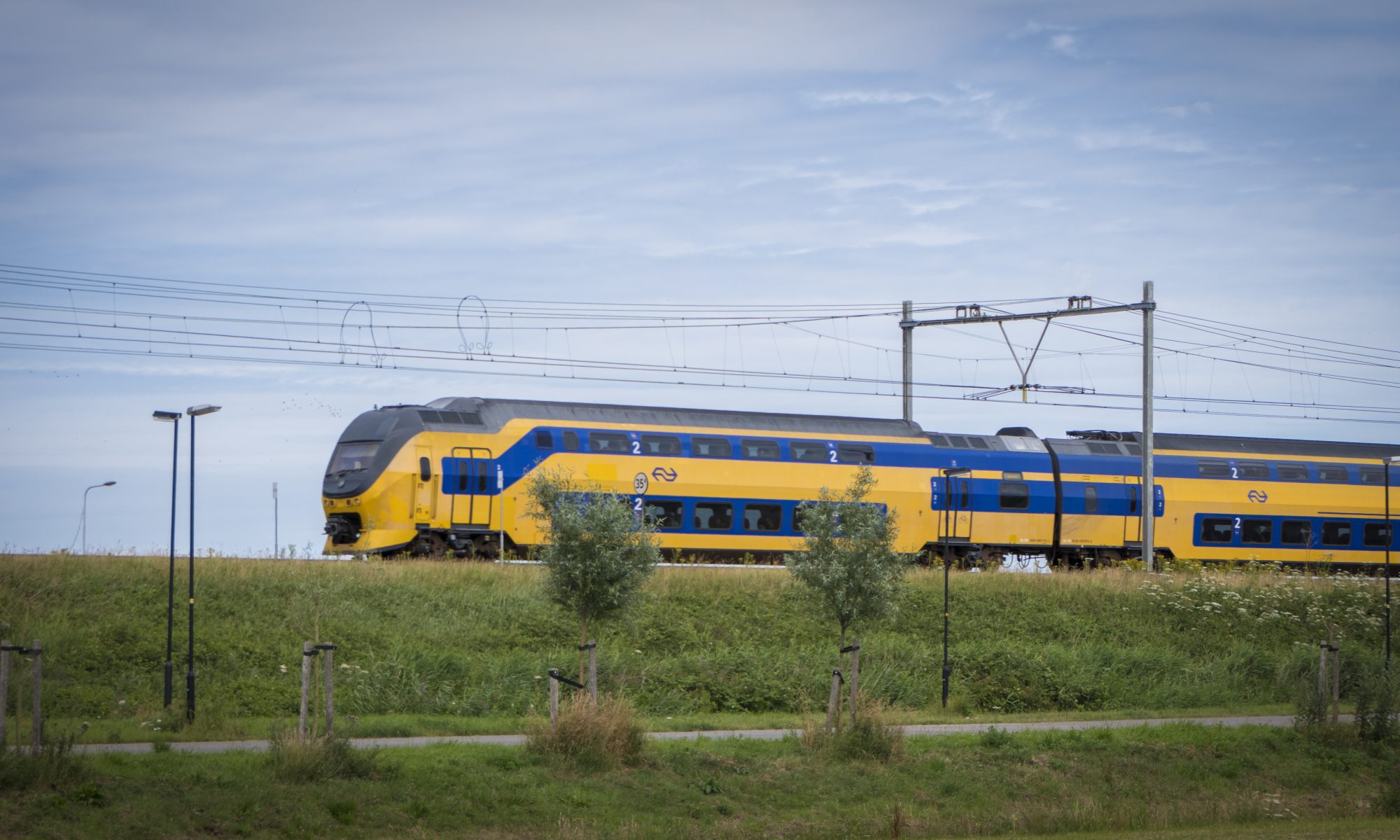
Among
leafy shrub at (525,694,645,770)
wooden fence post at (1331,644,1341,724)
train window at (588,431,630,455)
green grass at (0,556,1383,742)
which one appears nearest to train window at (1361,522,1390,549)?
green grass at (0,556,1383,742)

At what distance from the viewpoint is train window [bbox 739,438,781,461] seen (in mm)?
40719

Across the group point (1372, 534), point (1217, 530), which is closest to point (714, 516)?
point (1217, 530)

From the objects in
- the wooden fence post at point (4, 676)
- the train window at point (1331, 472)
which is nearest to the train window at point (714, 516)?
the train window at point (1331, 472)

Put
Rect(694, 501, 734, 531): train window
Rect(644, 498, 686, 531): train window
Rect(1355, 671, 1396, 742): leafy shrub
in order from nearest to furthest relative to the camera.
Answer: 1. Rect(1355, 671, 1396, 742): leafy shrub
2. Rect(644, 498, 686, 531): train window
3. Rect(694, 501, 734, 531): train window

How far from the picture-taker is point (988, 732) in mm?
25203

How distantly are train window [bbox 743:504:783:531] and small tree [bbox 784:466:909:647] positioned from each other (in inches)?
566

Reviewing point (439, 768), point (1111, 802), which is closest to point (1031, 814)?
point (1111, 802)

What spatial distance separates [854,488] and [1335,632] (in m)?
21.1

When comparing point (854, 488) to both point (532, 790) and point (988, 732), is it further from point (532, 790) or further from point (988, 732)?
point (532, 790)

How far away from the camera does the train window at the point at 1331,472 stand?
161 ft

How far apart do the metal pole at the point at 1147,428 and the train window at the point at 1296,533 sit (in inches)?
320

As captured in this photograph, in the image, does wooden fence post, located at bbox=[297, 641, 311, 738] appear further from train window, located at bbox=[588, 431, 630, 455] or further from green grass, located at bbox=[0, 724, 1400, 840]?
train window, located at bbox=[588, 431, 630, 455]

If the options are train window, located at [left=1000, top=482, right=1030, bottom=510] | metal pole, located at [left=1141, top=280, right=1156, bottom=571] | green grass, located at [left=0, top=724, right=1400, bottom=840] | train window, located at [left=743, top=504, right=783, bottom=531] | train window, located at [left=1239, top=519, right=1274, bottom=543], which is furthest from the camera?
train window, located at [left=1239, top=519, right=1274, bottom=543]

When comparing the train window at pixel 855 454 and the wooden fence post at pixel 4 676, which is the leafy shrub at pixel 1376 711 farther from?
the wooden fence post at pixel 4 676
